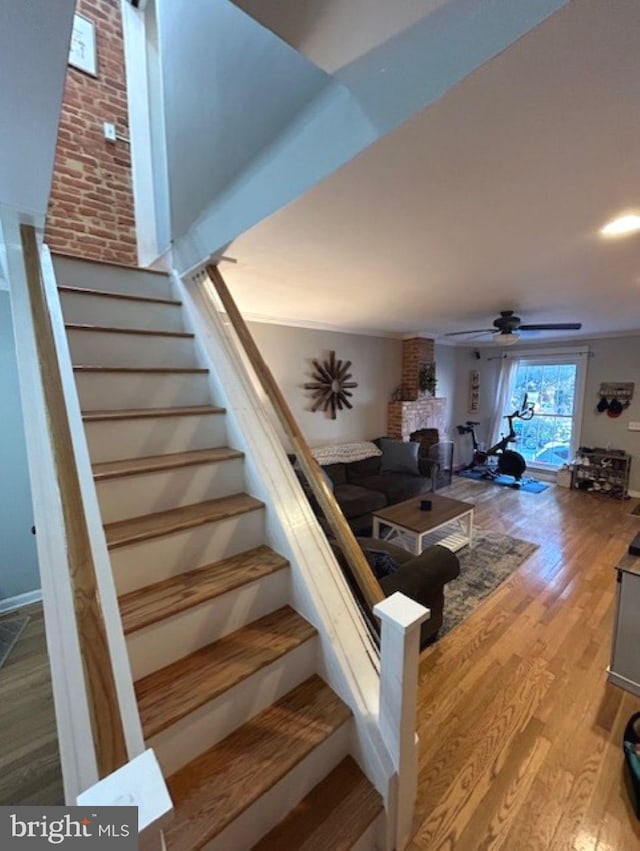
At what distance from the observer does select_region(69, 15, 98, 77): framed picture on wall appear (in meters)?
2.96

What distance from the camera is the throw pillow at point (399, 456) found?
15.9ft

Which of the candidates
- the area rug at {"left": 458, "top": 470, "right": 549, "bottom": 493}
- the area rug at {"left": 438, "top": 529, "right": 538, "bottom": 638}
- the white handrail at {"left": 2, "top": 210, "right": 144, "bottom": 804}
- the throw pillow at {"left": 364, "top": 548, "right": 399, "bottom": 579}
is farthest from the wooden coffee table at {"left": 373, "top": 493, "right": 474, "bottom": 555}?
the white handrail at {"left": 2, "top": 210, "right": 144, "bottom": 804}

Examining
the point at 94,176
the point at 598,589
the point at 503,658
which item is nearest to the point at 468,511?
the point at 598,589

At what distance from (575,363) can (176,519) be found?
6.57 meters

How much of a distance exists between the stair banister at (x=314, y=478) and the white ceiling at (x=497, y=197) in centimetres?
49

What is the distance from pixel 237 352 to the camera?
2.07 metres

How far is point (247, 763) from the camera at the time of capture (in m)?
1.09

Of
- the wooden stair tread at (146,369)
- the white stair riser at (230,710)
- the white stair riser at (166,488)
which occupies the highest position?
the wooden stair tread at (146,369)

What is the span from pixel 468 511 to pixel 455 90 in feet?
10.8

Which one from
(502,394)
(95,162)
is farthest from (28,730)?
(502,394)

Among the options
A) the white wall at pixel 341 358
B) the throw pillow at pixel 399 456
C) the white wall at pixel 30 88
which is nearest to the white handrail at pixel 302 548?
the white wall at pixel 30 88

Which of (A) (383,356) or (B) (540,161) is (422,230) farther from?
(A) (383,356)

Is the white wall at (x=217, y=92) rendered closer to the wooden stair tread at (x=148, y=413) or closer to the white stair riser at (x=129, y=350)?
the white stair riser at (x=129, y=350)

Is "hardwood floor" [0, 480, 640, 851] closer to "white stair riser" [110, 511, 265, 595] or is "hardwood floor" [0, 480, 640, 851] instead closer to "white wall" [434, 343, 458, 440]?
"white stair riser" [110, 511, 265, 595]
